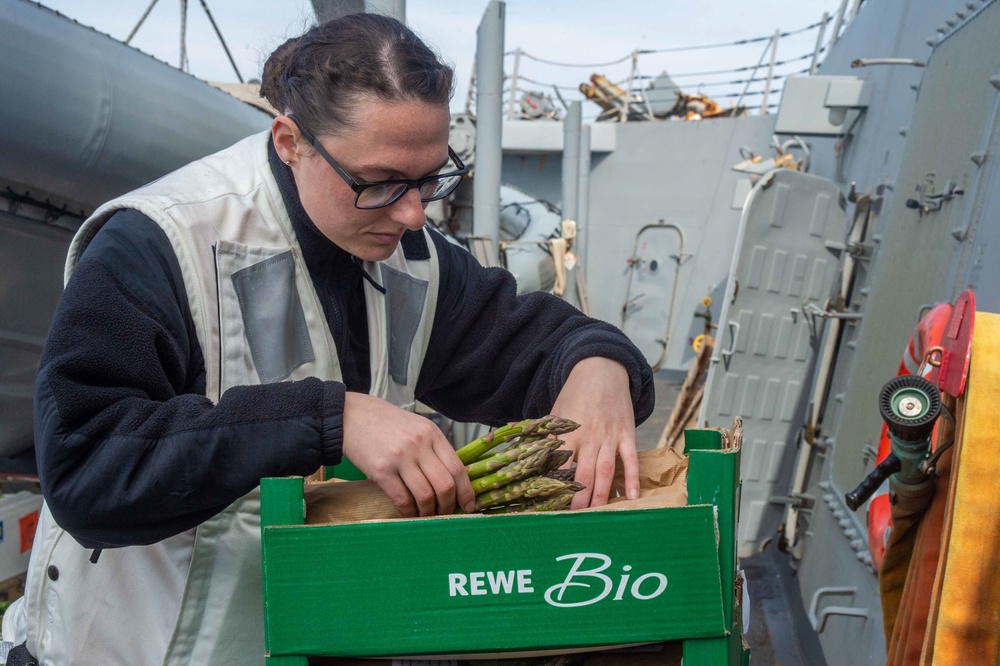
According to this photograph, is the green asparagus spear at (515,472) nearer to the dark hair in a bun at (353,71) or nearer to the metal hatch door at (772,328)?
the dark hair in a bun at (353,71)

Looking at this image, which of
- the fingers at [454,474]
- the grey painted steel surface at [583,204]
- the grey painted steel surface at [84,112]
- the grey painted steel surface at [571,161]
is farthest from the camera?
the grey painted steel surface at [583,204]

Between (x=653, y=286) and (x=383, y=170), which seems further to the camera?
(x=653, y=286)

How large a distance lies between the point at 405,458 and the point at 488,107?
16.8 ft

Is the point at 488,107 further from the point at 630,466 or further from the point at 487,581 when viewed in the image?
the point at 487,581

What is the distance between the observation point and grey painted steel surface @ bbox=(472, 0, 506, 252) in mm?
5980

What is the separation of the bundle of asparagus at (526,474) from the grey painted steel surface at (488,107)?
15.8 ft

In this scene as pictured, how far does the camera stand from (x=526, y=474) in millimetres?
1312

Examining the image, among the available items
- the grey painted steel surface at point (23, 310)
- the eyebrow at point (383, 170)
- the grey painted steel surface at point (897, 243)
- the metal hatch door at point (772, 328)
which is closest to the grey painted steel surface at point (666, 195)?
the metal hatch door at point (772, 328)

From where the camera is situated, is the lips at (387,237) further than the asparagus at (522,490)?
Yes

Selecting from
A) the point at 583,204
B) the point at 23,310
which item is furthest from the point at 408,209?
the point at 583,204

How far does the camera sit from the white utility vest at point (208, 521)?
149 centimetres

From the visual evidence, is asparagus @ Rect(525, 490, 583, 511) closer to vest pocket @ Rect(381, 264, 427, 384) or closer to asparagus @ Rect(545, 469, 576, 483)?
asparagus @ Rect(545, 469, 576, 483)

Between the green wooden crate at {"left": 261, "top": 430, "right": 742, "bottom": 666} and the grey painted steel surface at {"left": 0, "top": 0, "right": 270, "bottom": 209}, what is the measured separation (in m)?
2.75

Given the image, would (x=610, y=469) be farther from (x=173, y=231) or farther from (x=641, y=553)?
(x=173, y=231)
